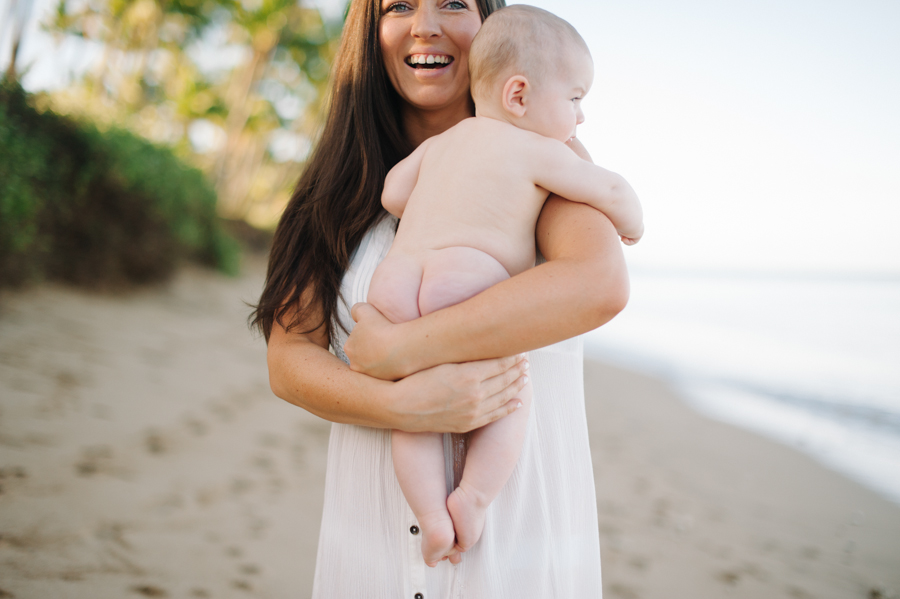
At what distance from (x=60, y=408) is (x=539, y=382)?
15.7 feet

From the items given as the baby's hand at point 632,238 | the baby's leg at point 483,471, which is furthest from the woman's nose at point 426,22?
the baby's leg at point 483,471

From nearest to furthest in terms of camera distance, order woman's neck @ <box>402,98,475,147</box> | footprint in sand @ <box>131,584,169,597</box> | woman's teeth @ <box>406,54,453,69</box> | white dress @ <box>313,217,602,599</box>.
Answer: white dress @ <box>313,217,602,599</box> → woman's teeth @ <box>406,54,453,69</box> → woman's neck @ <box>402,98,475,147</box> → footprint in sand @ <box>131,584,169,597</box>

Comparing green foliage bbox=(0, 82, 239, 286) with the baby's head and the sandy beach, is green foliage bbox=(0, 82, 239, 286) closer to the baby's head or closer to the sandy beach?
the sandy beach

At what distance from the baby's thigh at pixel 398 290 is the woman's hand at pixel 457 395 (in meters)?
0.17

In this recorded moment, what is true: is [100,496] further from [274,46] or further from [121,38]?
[121,38]

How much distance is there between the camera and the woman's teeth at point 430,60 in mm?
1639

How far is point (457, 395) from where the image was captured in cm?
115

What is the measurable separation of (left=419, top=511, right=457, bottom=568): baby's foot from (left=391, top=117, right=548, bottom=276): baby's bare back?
0.60 metres

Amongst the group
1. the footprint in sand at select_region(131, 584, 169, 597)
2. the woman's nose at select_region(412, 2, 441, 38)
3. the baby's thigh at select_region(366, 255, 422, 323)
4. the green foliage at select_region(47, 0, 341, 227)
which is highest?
the green foliage at select_region(47, 0, 341, 227)

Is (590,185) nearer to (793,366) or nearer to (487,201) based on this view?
(487,201)

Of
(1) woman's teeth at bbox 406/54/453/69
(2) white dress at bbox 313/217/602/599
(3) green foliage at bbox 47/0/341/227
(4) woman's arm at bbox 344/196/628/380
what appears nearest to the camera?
(4) woman's arm at bbox 344/196/628/380

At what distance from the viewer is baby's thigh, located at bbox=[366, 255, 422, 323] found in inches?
51.1

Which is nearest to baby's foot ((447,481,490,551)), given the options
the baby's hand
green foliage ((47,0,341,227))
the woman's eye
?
the baby's hand

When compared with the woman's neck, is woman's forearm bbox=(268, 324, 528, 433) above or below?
below
